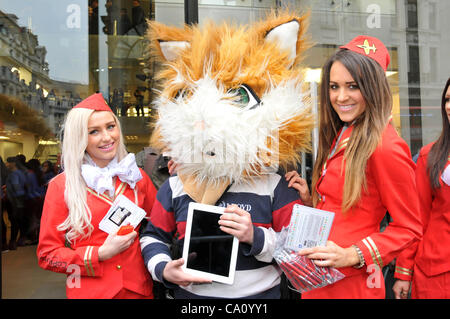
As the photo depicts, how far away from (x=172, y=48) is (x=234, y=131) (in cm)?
57

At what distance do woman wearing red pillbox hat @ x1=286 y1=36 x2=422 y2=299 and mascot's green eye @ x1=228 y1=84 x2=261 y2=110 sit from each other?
1.13 feet

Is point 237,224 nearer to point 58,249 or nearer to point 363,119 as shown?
point 363,119

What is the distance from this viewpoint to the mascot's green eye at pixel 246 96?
68.6 inches

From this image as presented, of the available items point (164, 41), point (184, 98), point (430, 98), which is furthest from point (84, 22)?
point (430, 98)

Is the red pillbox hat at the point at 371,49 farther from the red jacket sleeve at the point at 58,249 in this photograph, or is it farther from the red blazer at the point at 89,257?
the red jacket sleeve at the point at 58,249

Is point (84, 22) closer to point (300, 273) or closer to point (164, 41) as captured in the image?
point (164, 41)

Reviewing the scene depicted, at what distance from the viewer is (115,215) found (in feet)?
6.37

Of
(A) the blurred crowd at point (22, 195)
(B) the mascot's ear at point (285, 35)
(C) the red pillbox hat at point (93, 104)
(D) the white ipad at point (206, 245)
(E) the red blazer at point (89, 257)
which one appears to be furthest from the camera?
(A) the blurred crowd at point (22, 195)

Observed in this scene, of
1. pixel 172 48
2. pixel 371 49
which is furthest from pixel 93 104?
pixel 371 49

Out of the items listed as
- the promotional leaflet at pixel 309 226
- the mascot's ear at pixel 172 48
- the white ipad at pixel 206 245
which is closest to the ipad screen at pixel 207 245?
the white ipad at pixel 206 245

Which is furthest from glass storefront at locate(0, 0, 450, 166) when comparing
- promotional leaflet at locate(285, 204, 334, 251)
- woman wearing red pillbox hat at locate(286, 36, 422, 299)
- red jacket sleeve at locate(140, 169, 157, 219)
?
promotional leaflet at locate(285, 204, 334, 251)

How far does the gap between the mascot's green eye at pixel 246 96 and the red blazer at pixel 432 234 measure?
1.07 metres

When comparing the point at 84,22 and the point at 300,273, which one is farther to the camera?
the point at 84,22
